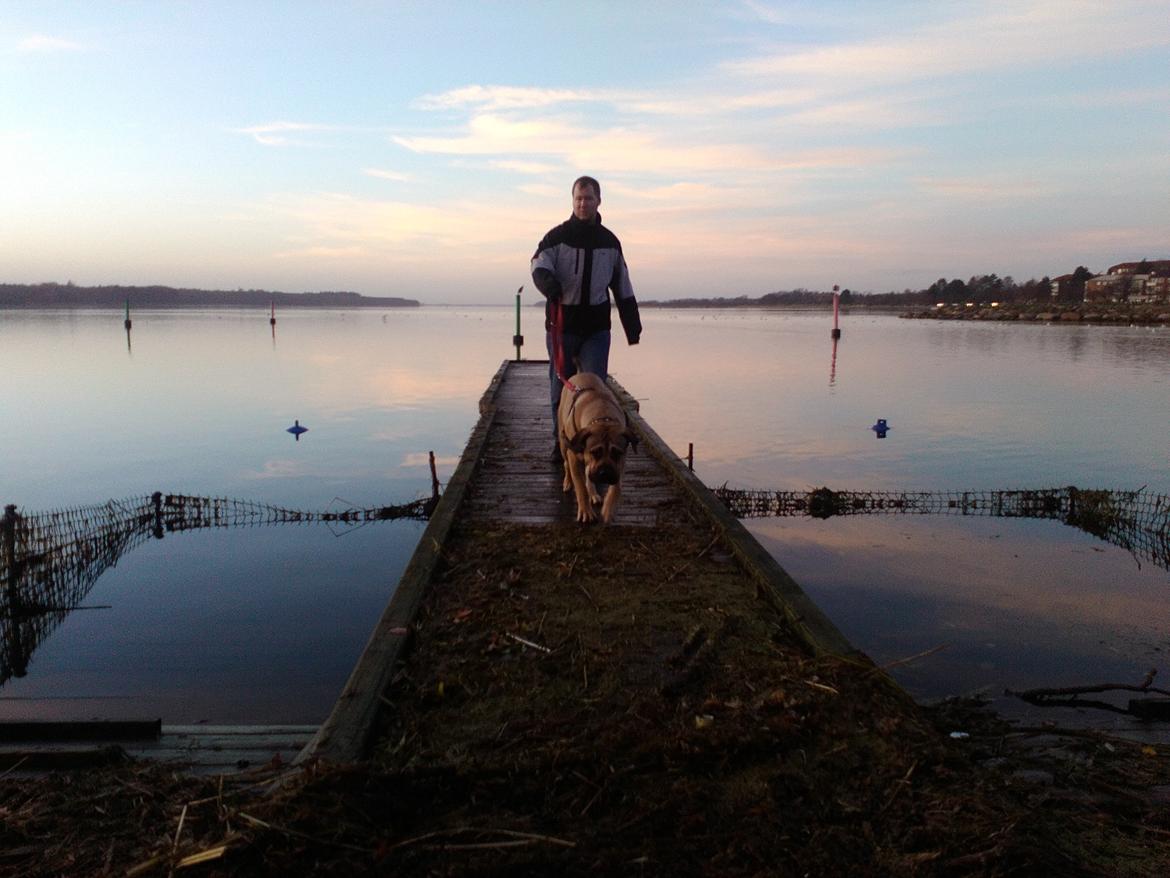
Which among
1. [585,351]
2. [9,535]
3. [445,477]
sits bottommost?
[445,477]

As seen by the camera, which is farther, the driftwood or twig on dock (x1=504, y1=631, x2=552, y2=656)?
the driftwood

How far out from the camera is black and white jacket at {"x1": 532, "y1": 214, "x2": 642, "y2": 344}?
22.2ft

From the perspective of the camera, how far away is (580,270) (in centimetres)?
682

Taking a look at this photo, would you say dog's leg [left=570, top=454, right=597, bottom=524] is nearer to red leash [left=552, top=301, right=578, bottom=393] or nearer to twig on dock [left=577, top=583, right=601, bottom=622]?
red leash [left=552, top=301, right=578, bottom=393]

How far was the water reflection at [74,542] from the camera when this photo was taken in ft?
28.5

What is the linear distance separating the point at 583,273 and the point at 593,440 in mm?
2062

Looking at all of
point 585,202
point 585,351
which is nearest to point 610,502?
point 585,351

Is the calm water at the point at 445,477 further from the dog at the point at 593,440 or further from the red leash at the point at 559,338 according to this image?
the red leash at the point at 559,338

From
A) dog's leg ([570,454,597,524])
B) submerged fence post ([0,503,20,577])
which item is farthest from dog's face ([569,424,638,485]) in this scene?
submerged fence post ([0,503,20,577])

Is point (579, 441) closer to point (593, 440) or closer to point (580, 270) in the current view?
point (593, 440)

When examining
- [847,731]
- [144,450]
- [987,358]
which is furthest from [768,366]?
[847,731]

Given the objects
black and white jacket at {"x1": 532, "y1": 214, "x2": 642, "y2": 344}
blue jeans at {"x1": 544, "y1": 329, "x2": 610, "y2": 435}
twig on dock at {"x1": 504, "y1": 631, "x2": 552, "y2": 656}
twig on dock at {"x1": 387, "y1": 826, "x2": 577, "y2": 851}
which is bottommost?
twig on dock at {"x1": 504, "y1": 631, "x2": 552, "y2": 656}

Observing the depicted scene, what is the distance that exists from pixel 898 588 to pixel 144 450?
63.8 ft

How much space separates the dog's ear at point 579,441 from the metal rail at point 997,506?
740 cm
